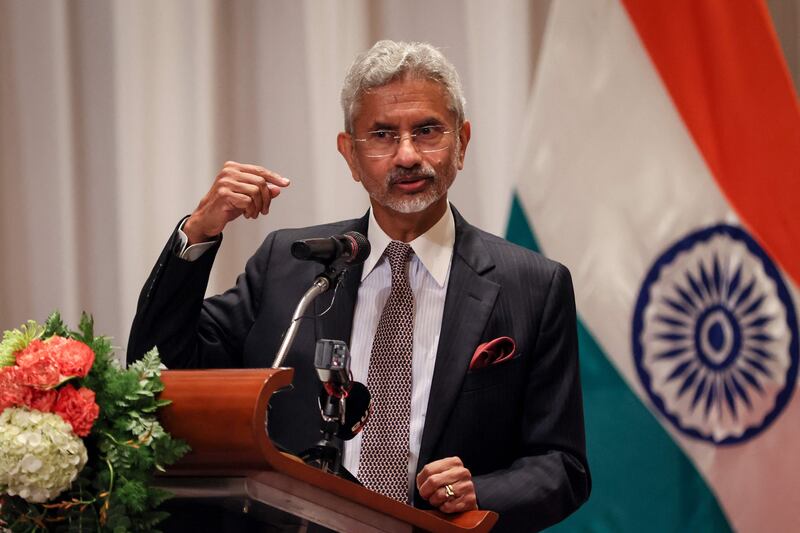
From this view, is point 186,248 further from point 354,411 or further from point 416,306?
point 354,411

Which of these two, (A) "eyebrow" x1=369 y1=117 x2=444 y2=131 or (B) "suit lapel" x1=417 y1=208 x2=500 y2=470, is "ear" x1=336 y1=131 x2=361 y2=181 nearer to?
(A) "eyebrow" x1=369 y1=117 x2=444 y2=131

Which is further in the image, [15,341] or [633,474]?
[633,474]

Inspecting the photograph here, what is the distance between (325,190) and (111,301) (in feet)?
2.86

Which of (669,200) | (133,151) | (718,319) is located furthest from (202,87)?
(718,319)

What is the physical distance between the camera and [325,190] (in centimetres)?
367

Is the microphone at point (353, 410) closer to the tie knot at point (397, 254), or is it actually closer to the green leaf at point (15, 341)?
the green leaf at point (15, 341)

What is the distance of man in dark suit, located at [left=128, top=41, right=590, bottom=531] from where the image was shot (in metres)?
2.15

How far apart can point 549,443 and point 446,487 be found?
45cm

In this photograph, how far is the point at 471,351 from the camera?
220cm

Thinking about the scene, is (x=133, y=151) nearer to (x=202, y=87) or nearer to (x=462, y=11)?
(x=202, y=87)

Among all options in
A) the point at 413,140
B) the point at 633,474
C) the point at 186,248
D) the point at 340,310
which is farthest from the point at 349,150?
the point at 633,474

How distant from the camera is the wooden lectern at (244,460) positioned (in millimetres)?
1354

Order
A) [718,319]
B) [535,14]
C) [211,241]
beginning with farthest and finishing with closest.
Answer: [535,14]
[718,319]
[211,241]

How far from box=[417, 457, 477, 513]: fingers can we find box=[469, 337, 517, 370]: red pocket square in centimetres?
38
